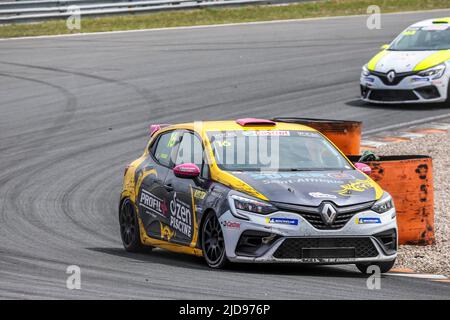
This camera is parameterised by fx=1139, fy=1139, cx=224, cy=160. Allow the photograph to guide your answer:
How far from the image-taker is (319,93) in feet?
74.6

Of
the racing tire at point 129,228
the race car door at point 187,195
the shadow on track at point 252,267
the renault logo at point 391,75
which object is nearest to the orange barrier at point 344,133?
the racing tire at point 129,228

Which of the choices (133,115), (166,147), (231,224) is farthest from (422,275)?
(133,115)

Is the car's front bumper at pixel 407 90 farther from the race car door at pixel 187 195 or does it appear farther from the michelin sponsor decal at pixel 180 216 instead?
the michelin sponsor decal at pixel 180 216

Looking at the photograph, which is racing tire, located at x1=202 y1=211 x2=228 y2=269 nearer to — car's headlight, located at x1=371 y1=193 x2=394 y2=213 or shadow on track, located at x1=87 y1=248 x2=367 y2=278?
shadow on track, located at x1=87 y1=248 x2=367 y2=278

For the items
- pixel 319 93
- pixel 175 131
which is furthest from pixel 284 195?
pixel 319 93

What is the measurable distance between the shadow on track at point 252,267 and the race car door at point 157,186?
277mm

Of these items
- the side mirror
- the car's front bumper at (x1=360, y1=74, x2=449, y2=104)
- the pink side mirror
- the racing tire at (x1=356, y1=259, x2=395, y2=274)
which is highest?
the side mirror

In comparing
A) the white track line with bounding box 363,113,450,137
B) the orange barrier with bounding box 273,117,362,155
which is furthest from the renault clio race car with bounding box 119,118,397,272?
the white track line with bounding box 363,113,450,137

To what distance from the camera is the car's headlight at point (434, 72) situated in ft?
68.9

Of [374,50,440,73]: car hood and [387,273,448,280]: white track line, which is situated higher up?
[374,50,440,73]: car hood

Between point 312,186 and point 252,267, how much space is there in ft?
3.25

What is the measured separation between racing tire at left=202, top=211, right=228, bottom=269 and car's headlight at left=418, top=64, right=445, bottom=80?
1149cm

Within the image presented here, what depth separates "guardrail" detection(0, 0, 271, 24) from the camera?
1245 inches
